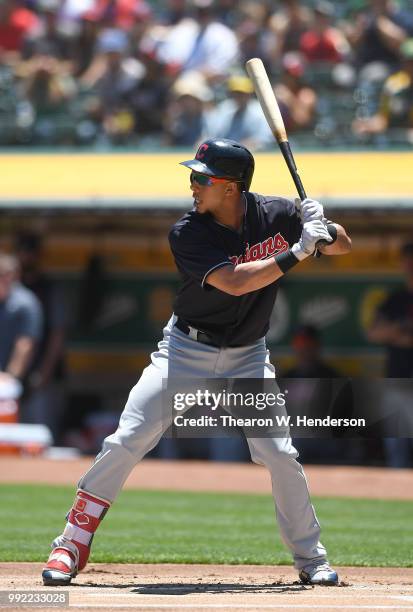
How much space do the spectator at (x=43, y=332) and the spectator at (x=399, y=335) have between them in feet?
9.45

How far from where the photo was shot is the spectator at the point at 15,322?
34.6ft

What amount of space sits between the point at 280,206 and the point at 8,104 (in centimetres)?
766

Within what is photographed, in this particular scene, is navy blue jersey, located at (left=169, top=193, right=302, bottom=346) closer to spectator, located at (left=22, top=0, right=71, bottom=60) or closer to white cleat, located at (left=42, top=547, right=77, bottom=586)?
white cleat, located at (left=42, top=547, right=77, bottom=586)

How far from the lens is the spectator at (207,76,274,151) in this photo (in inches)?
415

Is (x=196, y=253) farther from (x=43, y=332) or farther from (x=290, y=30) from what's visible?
(x=290, y=30)

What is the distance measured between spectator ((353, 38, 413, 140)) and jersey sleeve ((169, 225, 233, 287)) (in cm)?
601

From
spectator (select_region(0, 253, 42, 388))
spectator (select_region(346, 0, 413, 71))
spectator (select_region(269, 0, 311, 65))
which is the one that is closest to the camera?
spectator (select_region(0, 253, 42, 388))

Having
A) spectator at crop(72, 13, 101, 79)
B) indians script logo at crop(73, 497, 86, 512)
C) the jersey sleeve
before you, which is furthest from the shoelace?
spectator at crop(72, 13, 101, 79)

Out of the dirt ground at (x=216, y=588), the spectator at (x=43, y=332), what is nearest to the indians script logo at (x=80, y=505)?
the dirt ground at (x=216, y=588)

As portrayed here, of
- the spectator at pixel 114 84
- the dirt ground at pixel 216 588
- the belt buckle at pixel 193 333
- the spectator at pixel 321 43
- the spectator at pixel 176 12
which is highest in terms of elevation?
the spectator at pixel 176 12

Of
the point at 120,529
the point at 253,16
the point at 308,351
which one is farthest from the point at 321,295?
the point at 120,529

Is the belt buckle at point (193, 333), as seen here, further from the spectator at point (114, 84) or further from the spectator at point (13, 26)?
the spectator at point (13, 26)

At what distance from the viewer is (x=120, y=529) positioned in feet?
22.8

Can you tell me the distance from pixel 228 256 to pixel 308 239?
0.39 m
